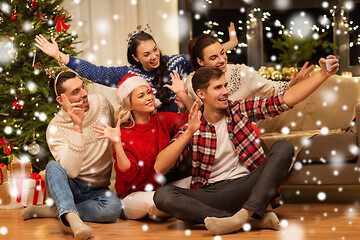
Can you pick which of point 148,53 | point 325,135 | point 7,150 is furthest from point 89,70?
point 325,135

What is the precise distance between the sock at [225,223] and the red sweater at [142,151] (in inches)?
19.4

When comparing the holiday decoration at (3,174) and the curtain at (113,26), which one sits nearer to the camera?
the holiday decoration at (3,174)

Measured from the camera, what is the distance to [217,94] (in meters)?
2.19

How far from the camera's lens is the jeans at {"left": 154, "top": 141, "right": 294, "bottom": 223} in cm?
201

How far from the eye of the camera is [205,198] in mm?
2135

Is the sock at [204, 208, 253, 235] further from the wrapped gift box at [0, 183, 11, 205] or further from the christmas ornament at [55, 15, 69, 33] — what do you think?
the christmas ornament at [55, 15, 69, 33]

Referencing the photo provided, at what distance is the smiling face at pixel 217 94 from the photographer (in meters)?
2.19

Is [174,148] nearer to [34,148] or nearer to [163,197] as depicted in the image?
[163,197]

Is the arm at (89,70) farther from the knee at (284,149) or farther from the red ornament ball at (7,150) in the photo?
the knee at (284,149)

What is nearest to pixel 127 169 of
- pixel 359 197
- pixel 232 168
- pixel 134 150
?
pixel 134 150

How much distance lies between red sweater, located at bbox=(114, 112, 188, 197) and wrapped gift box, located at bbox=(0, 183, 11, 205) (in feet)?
2.95

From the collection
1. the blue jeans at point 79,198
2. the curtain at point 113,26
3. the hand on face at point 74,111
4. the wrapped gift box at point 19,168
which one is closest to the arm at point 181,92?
the hand on face at point 74,111

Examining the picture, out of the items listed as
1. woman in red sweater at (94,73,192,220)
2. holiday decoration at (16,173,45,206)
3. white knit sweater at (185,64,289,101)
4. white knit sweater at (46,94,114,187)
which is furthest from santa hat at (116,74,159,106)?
holiday decoration at (16,173,45,206)

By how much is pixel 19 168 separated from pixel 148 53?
3.56 feet
